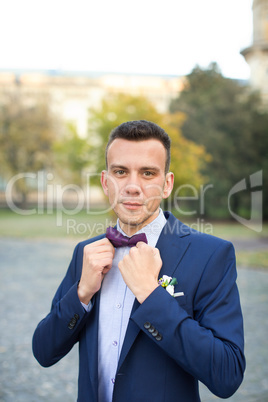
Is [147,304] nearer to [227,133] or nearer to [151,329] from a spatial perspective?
[151,329]

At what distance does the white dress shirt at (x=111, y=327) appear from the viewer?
1.89 metres

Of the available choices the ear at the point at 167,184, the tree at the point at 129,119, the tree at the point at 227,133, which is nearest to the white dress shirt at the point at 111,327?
the ear at the point at 167,184

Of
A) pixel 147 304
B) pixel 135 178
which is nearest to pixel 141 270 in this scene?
pixel 147 304

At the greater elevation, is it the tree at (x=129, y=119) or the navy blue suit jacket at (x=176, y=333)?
the tree at (x=129, y=119)

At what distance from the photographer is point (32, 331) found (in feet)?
23.2

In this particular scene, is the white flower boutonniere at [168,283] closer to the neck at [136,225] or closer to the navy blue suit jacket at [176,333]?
the navy blue suit jacket at [176,333]

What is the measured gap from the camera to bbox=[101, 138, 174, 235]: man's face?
1924mm

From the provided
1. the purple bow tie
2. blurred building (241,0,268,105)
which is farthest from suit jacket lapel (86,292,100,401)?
blurred building (241,0,268,105)

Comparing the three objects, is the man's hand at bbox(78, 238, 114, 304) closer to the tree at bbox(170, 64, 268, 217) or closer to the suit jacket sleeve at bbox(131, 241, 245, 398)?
the suit jacket sleeve at bbox(131, 241, 245, 398)

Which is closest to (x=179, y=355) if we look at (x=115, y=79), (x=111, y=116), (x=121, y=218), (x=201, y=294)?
(x=201, y=294)

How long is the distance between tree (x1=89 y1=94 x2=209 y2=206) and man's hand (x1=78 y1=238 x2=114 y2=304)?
21275 millimetres

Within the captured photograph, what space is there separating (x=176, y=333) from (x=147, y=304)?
0.53 ft

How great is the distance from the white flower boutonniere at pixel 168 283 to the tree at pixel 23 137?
3971 cm

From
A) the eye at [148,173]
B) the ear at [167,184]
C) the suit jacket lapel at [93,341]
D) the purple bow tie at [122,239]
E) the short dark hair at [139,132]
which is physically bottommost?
the suit jacket lapel at [93,341]
